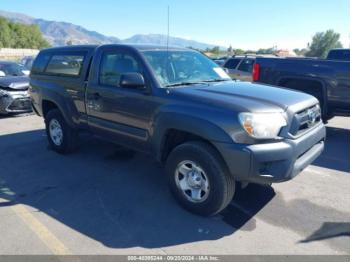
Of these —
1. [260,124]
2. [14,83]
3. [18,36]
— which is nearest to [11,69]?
[14,83]

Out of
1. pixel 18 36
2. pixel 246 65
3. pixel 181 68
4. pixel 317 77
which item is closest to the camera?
pixel 181 68

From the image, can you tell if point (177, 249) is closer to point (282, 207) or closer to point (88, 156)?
point (282, 207)

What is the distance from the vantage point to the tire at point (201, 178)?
3.44 meters

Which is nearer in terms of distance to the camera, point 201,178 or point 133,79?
point 201,178

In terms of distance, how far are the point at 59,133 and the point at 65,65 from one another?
3.93 ft

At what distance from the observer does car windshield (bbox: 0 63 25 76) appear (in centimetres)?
1036

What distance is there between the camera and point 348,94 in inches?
251

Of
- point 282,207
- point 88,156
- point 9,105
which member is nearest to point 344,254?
point 282,207

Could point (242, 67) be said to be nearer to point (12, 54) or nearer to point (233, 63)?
point (233, 63)

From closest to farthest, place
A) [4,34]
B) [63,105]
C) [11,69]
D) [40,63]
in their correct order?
[63,105], [40,63], [11,69], [4,34]

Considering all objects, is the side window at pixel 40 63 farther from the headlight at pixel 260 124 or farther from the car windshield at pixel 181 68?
the headlight at pixel 260 124

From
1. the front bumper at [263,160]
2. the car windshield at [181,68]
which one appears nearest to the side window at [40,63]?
the car windshield at [181,68]

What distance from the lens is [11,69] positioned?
10.5 metres

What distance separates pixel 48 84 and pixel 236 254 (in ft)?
14.5
